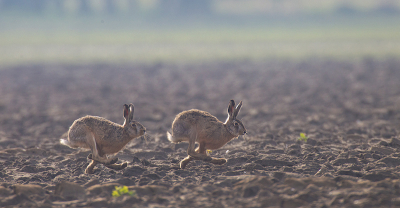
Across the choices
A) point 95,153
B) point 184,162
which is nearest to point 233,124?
point 184,162

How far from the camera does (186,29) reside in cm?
7625

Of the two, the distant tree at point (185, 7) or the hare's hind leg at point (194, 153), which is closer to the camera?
the hare's hind leg at point (194, 153)

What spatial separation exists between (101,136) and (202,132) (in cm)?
171

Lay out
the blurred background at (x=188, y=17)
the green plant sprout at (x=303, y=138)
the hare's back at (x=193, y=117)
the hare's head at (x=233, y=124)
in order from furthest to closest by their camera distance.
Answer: the blurred background at (x=188, y=17) < the green plant sprout at (x=303, y=138) < the hare's head at (x=233, y=124) < the hare's back at (x=193, y=117)

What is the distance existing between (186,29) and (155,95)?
60.0 metres

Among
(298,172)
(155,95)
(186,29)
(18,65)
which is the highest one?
(186,29)

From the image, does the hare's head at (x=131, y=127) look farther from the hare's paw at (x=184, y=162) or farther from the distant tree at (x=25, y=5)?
the distant tree at (x=25, y=5)

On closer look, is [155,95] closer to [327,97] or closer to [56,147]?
[327,97]

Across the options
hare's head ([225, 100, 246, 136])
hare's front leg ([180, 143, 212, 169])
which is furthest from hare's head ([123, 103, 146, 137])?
→ hare's head ([225, 100, 246, 136])

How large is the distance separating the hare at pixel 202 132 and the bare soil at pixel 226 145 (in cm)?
26

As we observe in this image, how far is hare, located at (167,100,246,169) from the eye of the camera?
771 cm

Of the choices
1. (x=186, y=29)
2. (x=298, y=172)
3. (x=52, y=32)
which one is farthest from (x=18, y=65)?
(x=186, y=29)

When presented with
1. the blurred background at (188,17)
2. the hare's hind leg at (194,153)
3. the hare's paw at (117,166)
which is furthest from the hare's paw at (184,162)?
the blurred background at (188,17)

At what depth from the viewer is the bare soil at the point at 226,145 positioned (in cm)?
613
